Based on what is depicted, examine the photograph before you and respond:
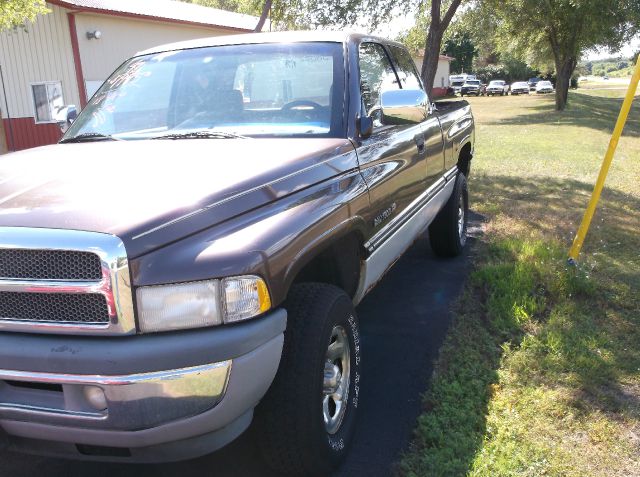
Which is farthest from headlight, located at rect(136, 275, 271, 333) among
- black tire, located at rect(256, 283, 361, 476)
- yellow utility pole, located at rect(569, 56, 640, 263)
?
yellow utility pole, located at rect(569, 56, 640, 263)

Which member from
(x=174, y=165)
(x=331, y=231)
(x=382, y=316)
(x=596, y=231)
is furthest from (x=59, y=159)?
(x=596, y=231)

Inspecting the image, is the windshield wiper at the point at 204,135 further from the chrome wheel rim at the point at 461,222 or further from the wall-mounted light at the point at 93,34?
the wall-mounted light at the point at 93,34

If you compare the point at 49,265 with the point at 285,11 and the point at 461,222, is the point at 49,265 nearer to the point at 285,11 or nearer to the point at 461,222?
the point at 461,222

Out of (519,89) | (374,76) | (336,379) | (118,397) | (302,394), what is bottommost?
→ (519,89)

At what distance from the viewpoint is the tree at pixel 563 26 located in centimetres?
2220

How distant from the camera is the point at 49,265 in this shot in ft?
6.64

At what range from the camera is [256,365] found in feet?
6.94

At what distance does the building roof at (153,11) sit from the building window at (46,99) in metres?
1.98

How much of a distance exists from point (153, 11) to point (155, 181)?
1749 cm

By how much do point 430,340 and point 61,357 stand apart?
9.02 feet

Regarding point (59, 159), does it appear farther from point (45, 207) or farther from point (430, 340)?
point (430, 340)

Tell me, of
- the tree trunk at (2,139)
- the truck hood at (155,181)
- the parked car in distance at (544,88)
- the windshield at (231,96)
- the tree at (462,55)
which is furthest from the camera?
the tree at (462,55)

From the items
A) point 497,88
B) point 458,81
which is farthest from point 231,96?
point 458,81

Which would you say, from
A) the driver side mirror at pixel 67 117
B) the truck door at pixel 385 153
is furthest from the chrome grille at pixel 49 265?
the driver side mirror at pixel 67 117
